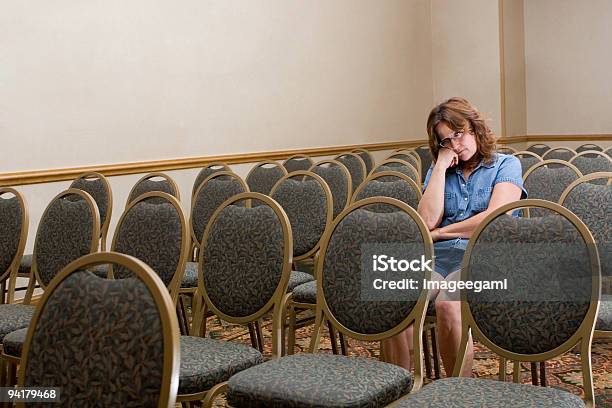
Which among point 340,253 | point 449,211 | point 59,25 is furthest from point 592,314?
point 59,25

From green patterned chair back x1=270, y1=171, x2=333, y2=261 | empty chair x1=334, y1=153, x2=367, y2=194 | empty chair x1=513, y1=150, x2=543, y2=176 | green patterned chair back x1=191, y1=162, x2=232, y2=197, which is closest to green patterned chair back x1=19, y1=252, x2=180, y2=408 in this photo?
green patterned chair back x1=270, y1=171, x2=333, y2=261

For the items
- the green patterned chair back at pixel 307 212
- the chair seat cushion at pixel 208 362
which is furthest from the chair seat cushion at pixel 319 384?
the green patterned chair back at pixel 307 212

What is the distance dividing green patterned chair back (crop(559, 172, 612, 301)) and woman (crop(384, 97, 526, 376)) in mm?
308

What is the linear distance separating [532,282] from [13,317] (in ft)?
6.28

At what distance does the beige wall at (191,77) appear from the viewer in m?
5.36

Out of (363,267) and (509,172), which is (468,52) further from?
(363,267)

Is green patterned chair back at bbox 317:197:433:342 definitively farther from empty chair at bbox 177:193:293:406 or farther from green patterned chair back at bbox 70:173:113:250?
green patterned chair back at bbox 70:173:113:250

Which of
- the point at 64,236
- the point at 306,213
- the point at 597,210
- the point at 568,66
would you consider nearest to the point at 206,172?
the point at 306,213

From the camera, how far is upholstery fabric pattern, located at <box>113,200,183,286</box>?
313cm

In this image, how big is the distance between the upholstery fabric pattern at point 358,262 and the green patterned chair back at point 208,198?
72.3 inches

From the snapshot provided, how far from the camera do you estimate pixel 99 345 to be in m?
1.68

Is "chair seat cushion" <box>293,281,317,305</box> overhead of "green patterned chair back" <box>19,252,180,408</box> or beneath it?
beneath

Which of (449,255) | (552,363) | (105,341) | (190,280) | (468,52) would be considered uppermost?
(468,52)

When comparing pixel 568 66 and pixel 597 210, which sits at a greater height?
pixel 568 66
